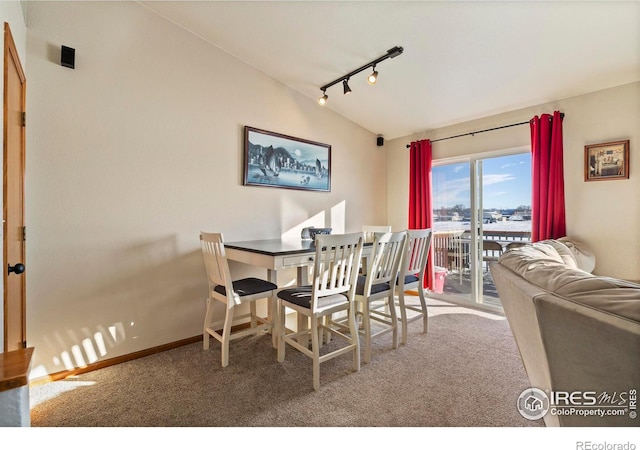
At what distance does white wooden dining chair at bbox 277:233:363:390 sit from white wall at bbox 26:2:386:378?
1099 millimetres

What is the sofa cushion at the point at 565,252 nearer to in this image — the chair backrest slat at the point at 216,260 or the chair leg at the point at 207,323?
the chair backrest slat at the point at 216,260

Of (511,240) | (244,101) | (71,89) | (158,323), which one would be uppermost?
(244,101)

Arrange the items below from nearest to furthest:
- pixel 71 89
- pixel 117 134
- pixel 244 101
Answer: pixel 71 89 → pixel 117 134 → pixel 244 101

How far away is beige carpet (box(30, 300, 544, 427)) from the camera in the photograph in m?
1.62

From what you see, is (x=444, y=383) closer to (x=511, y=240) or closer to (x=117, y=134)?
(x=511, y=240)

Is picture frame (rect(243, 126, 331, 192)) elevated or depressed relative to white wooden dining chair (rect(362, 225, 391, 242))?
elevated

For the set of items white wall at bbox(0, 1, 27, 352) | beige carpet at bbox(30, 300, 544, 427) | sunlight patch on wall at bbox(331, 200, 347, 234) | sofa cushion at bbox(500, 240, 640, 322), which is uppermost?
white wall at bbox(0, 1, 27, 352)

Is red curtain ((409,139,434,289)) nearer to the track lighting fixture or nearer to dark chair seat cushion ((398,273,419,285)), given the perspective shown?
dark chair seat cushion ((398,273,419,285))

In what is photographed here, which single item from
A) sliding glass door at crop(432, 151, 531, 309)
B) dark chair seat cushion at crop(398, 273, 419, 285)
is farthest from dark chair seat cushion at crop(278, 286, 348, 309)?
sliding glass door at crop(432, 151, 531, 309)

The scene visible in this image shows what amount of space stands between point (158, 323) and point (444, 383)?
229 cm
